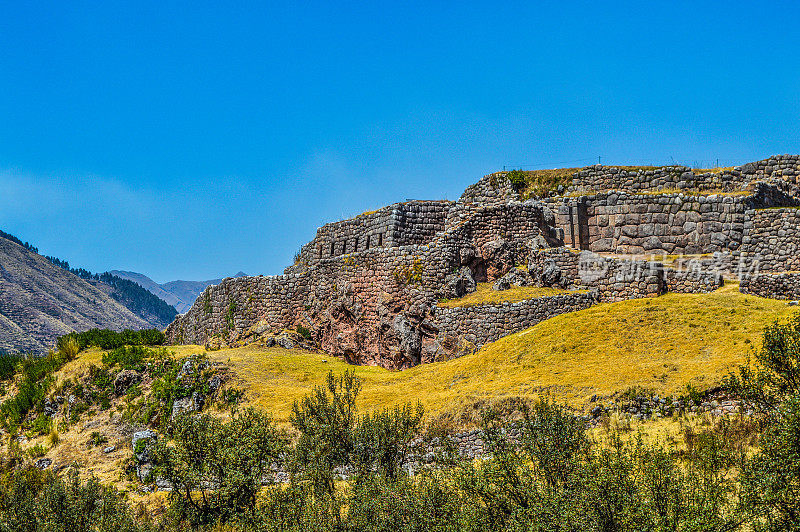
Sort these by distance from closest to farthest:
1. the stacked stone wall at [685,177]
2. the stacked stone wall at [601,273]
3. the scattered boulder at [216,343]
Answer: the stacked stone wall at [601,273], the stacked stone wall at [685,177], the scattered boulder at [216,343]

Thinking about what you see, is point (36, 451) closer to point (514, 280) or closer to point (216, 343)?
point (216, 343)

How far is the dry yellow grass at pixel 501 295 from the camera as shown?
1022 inches

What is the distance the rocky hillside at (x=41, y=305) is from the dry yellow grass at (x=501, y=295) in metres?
86.5

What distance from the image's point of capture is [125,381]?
27.1m

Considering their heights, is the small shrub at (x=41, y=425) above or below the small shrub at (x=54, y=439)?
above

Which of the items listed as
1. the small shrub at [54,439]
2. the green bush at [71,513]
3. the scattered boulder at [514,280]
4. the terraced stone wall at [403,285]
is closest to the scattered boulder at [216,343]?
the terraced stone wall at [403,285]

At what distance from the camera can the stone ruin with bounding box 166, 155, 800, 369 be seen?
83.3 feet

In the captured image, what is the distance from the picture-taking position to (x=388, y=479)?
48.6 ft

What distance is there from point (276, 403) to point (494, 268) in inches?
415

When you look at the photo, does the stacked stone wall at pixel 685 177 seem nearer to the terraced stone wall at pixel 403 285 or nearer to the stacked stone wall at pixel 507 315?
the terraced stone wall at pixel 403 285

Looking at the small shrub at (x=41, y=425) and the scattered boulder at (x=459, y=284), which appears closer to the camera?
the small shrub at (x=41, y=425)

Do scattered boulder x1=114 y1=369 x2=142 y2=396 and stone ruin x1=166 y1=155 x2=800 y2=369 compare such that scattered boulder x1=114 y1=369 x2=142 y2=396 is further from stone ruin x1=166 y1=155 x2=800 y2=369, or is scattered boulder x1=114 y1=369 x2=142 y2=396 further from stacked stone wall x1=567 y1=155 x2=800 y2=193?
stacked stone wall x1=567 y1=155 x2=800 y2=193

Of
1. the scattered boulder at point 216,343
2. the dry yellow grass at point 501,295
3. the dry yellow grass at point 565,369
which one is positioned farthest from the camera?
the scattered boulder at point 216,343

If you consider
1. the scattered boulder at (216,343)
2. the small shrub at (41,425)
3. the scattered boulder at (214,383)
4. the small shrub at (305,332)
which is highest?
the small shrub at (305,332)
